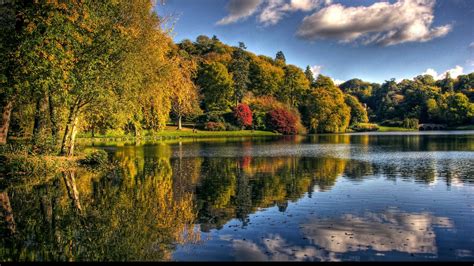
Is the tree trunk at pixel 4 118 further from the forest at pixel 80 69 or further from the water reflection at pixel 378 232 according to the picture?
the water reflection at pixel 378 232

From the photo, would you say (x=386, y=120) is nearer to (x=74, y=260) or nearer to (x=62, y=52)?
(x=62, y=52)

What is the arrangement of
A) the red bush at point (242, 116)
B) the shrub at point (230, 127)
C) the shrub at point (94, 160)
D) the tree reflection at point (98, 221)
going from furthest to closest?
the red bush at point (242, 116) < the shrub at point (230, 127) < the shrub at point (94, 160) < the tree reflection at point (98, 221)

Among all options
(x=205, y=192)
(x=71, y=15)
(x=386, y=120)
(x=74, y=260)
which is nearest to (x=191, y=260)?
(x=74, y=260)

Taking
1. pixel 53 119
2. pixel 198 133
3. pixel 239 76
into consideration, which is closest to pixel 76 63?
pixel 53 119

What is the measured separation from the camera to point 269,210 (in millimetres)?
15859

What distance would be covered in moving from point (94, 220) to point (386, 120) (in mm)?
152522

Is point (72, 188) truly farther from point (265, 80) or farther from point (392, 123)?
point (392, 123)

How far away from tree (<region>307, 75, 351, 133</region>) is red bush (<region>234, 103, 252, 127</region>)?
20957mm

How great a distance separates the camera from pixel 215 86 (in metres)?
111

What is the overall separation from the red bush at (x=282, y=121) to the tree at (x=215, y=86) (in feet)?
44.2

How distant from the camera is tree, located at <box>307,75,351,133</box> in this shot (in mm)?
115438

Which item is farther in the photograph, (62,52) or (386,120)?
(386,120)

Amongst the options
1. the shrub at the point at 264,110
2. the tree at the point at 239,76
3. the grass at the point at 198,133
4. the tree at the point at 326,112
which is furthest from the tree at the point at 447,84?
the grass at the point at 198,133

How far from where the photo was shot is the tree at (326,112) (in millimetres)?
115438
